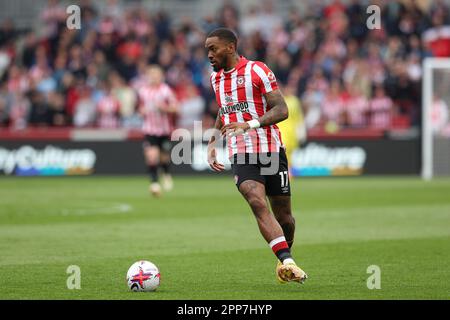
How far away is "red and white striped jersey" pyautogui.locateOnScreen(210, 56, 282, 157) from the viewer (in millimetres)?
9203

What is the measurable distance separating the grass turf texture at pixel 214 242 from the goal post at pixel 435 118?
10.6ft

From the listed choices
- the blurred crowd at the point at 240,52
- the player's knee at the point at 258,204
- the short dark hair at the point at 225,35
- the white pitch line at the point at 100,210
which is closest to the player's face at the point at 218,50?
the short dark hair at the point at 225,35

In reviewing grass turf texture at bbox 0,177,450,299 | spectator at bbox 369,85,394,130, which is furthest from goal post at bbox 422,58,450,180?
grass turf texture at bbox 0,177,450,299

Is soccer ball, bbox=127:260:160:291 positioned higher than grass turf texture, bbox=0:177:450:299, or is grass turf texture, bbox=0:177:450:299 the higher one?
soccer ball, bbox=127:260:160:291

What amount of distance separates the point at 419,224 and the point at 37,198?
7.80 metres

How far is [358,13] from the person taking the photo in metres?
28.0

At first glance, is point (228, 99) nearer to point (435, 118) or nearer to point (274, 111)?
point (274, 111)

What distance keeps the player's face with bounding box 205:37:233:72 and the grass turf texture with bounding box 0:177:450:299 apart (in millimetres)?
2000

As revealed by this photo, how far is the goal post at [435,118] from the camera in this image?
25562mm

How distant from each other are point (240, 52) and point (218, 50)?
18590 mm

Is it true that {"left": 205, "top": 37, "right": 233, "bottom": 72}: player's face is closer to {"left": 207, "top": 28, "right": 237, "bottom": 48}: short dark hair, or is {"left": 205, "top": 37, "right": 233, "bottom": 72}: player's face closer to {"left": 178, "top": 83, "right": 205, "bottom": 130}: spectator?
{"left": 207, "top": 28, "right": 237, "bottom": 48}: short dark hair

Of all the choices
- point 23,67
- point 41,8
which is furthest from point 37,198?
point 41,8
